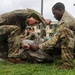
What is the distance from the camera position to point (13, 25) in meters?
7.61

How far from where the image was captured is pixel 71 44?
638 cm

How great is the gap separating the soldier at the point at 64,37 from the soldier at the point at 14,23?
0.70 meters

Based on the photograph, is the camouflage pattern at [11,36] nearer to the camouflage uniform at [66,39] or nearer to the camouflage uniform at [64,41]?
the camouflage uniform at [64,41]

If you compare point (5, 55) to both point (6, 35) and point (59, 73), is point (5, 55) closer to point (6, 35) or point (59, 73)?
point (6, 35)

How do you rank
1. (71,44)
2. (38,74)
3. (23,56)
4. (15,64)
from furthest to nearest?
(23,56) < (15,64) < (71,44) < (38,74)

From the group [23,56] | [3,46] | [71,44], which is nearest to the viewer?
[71,44]

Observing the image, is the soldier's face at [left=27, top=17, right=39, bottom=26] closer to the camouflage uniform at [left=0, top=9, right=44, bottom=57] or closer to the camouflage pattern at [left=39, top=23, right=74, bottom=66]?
the camouflage uniform at [left=0, top=9, right=44, bottom=57]

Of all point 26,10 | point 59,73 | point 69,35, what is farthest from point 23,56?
point 59,73

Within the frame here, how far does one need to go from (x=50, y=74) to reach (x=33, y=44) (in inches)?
74.6

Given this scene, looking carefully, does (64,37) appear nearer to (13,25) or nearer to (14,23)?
(13,25)

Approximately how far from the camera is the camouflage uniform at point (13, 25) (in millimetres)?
7410

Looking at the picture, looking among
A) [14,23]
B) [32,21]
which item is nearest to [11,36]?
[14,23]

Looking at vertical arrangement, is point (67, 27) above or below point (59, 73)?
above

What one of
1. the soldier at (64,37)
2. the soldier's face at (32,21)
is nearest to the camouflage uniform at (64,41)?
the soldier at (64,37)
